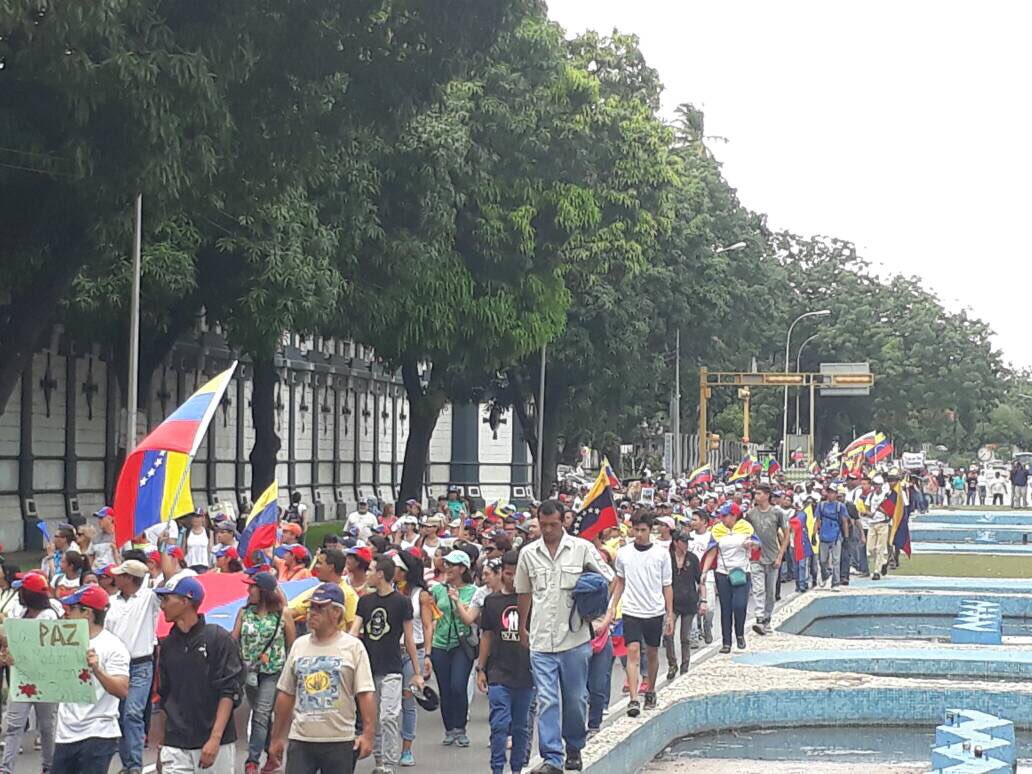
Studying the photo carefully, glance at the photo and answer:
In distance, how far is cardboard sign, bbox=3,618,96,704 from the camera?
9109 millimetres

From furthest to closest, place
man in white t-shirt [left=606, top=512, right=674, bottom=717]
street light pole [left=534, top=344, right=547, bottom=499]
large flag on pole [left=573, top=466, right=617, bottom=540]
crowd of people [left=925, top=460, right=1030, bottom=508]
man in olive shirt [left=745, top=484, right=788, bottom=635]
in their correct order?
crowd of people [left=925, top=460, right=1030, bottom=508] → street light pole [left=534, top=344, right=547, bottom=499] → man in olive shirt [left=745, top=484, right=788, bottom=635] → large flag on pole [left=573, top=466, right=617, bottom=540] → man in white t-shirt [left=606, top=512, right=674, bottom=717]

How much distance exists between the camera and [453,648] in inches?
541

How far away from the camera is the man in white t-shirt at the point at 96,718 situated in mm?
9164

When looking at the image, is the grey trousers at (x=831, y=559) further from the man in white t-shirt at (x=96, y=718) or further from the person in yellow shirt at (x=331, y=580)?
the man in white t-shirt at (x=96, y=718)

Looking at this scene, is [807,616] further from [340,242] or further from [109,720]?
[109,720]

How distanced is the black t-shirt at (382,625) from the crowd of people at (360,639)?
12 millimetres

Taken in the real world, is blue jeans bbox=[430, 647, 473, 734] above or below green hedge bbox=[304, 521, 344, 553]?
above

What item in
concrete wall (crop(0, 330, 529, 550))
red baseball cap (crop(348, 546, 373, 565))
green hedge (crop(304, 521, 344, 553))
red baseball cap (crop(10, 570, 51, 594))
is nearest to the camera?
red baseball cap (crop(10, 570, 51, 594))

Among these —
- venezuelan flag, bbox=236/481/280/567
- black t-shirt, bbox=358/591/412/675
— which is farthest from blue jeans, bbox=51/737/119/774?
venezuelan flag, bbox=236/481/280/567

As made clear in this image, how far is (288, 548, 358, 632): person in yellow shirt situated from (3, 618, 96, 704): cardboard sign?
2633 mm

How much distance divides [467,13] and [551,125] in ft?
55.1

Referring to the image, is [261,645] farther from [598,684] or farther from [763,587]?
[763,587]

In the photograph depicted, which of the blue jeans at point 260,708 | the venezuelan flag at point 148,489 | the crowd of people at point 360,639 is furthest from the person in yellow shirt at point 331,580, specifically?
the venezuelan flag at point 148,489

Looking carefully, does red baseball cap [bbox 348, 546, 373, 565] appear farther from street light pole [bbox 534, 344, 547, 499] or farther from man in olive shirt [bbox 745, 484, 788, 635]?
street light pole [bbox 534, 344, 547, 499]
